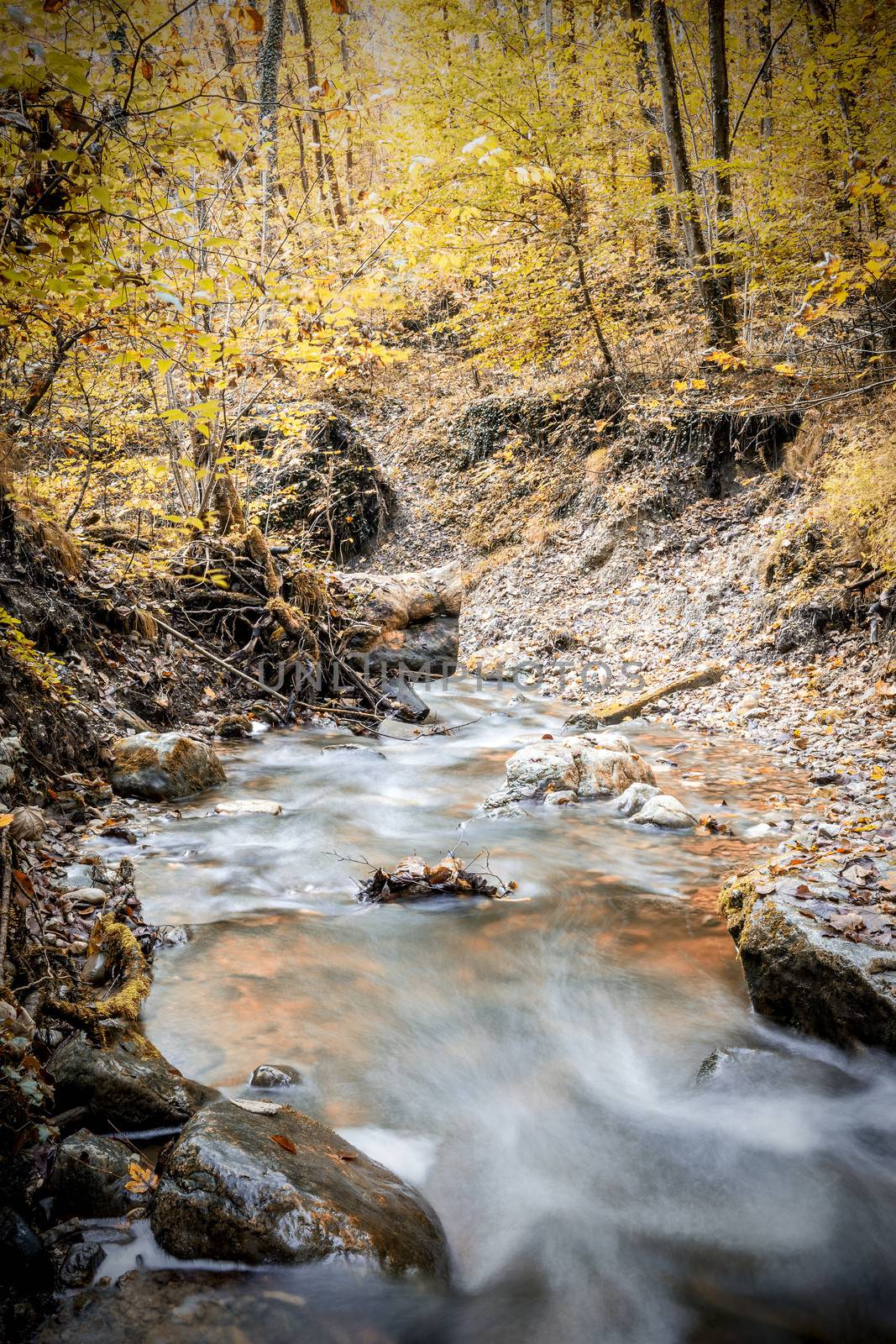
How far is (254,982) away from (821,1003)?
112 inches

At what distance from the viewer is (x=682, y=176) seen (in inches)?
444

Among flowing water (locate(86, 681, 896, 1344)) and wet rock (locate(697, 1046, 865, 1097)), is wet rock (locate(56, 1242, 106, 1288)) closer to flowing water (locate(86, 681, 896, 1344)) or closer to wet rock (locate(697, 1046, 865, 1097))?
flowing water (locate(86, 681, 896, 1344))

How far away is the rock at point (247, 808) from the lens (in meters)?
6.02

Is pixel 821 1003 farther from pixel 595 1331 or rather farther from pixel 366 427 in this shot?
pixel 366 427

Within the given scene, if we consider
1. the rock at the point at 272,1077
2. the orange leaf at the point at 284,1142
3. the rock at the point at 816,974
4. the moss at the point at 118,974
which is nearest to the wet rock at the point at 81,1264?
the orange leaf at the point at 284,1142

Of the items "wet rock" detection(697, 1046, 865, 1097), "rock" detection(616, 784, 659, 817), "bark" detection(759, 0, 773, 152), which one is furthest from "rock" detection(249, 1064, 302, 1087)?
"bark" detection(759, 0, 773, 152)

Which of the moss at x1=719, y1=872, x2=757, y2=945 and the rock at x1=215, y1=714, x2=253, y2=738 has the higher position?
the rock at x1=215, y1=714, x2=253, y2=738

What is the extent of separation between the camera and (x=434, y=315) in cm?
2167

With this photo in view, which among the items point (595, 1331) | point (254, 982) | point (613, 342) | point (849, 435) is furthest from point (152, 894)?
point (613, 342)

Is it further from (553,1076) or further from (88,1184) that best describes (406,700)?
(88,1184)

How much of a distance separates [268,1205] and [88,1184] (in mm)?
558

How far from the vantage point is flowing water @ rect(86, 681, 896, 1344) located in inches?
Answer: 92.0

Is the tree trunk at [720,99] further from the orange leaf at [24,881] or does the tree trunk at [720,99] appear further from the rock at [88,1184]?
the rock at [88,1184]

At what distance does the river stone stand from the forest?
0.05 feet
